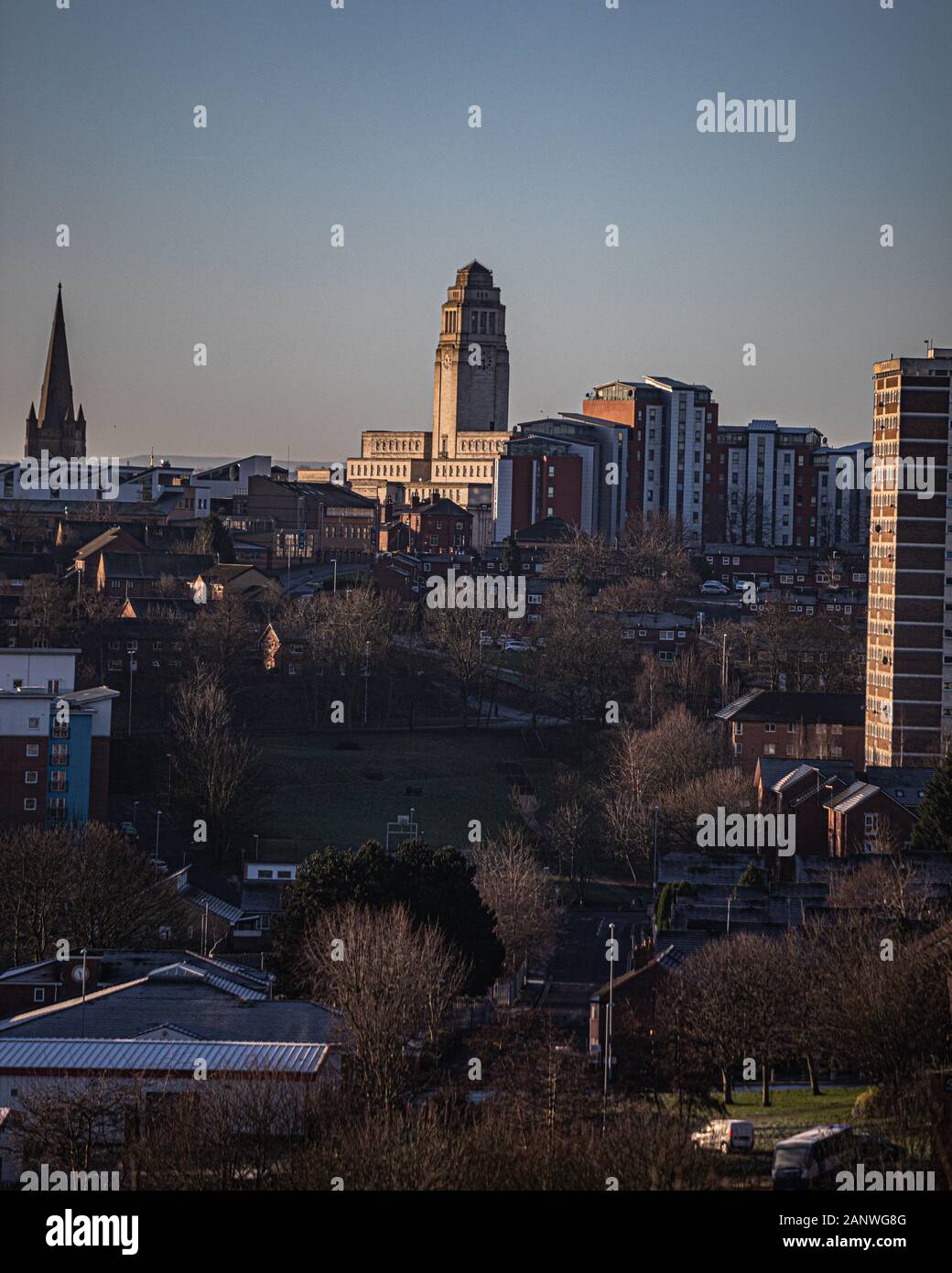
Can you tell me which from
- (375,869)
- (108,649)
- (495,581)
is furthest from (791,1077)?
(495,581)

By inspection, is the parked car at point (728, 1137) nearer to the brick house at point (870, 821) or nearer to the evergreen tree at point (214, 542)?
the brick house at point (870, 821)

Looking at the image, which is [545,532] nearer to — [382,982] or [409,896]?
[409,896]

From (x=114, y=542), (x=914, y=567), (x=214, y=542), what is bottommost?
(x=914, y=567)

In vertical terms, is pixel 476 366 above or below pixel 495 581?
above

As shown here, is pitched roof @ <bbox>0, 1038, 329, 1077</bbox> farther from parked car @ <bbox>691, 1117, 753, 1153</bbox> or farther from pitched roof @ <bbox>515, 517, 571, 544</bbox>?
pitched roof @ <bbox>515, 517, 571, 544</bbox>

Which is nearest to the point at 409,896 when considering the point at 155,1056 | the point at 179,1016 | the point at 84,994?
the point at 84,994
